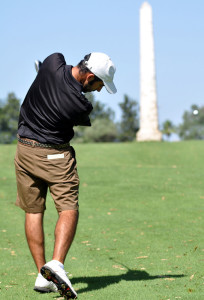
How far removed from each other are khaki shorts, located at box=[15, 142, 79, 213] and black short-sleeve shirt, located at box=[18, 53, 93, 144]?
116mm

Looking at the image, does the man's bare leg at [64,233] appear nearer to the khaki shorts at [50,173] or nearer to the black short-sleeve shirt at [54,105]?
the khaki shorts at [50,173]

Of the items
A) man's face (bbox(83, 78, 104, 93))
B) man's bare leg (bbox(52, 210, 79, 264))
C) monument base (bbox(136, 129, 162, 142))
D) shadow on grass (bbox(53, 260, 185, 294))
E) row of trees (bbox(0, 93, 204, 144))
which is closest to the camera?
man's bare leg (bbox(52, 210, 79, 264))

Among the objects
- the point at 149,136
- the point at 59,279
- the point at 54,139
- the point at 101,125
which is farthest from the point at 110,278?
the point at 101,125

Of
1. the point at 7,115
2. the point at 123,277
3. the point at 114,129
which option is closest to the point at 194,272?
the point at 123,277

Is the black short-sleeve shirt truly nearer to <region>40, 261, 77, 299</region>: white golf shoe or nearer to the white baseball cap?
the white baseball cap

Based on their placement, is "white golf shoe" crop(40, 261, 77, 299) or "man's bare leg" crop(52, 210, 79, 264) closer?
"white golf shoe" crop(40, 261, 77, 299)

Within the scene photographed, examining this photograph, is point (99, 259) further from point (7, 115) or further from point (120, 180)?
point (7, 115)

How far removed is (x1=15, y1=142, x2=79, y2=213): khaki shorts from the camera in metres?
4.69

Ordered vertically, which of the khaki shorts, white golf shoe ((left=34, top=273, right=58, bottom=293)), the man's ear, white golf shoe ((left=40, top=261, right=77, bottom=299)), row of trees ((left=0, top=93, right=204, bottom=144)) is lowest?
row of trees ((left=0, top=93, right=204, bottom=144))

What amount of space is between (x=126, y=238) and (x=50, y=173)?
12.2 feet

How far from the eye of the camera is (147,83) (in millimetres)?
33250

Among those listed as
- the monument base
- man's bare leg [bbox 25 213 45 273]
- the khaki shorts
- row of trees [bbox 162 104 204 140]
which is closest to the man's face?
the khaki shorts

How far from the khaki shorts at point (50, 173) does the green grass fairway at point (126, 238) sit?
789 mm

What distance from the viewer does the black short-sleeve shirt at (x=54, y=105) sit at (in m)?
4.54
